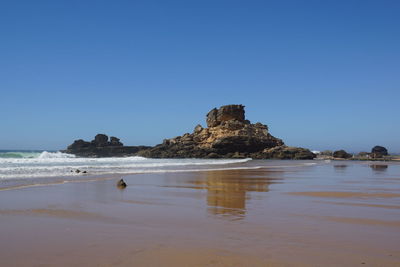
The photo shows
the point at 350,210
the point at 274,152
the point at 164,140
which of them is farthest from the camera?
the point at 164,140

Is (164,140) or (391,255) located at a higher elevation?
(164,140)

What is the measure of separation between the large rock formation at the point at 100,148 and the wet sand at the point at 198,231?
84.8 metres

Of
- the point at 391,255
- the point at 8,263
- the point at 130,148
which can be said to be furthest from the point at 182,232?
the point at 130,148

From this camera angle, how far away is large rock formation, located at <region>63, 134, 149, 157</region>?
93.2 meters

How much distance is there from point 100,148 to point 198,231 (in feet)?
305

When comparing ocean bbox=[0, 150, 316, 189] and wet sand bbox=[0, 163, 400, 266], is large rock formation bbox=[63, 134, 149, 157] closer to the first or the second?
ocean bbox=[0, 150, 316, 189]

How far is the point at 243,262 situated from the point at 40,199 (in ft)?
22.9

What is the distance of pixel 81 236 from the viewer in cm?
545

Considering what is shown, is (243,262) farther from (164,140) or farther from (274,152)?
(164,140)

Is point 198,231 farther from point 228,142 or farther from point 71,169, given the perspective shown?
point 228,142

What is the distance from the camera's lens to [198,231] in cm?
583

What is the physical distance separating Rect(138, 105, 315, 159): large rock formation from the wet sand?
188 feet

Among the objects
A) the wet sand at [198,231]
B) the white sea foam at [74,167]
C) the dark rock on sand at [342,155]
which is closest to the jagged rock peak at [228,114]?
the dark rock on sand at [342,155]

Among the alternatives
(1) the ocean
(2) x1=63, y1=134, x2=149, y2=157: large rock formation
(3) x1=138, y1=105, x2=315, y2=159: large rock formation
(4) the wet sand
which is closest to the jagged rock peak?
(3) x1=138, y1=105, x2=315, y2=159: large rock formation
